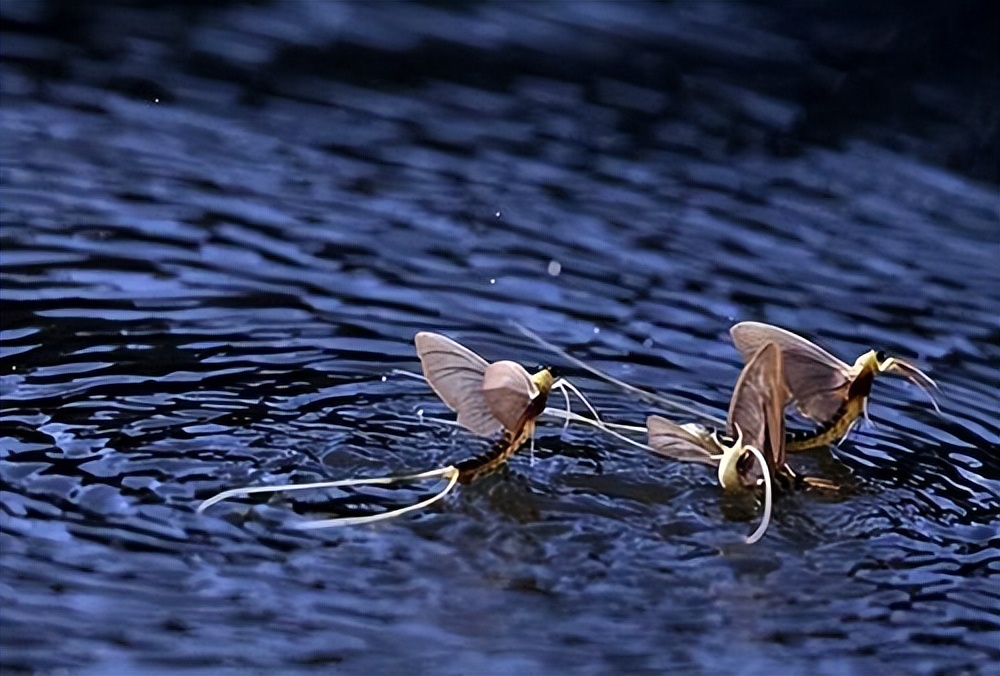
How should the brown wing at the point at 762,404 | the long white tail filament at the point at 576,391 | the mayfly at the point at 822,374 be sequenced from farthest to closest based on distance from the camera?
1. the mayfly at the point at 822,374
2. the long white tail filament at the point at 576,391
3. the brown wing at the point at 762,404

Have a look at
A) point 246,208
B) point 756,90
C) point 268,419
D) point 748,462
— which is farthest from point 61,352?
point 756,90

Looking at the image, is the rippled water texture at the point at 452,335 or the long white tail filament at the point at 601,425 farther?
the long white tail filament at the point at 601,425

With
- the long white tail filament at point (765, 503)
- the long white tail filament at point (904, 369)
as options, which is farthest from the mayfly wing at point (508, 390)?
the long white tail filament at point (904, 369)

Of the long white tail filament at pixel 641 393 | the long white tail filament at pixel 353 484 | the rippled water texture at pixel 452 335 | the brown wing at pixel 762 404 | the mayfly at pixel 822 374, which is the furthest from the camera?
the long white tail filament at pixel 641 393

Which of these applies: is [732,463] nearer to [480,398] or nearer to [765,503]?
[765,503]

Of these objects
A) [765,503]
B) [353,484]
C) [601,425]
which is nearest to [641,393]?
[601,425]

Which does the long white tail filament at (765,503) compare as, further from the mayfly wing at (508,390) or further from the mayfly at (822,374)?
the mayfly wing at (508,390)

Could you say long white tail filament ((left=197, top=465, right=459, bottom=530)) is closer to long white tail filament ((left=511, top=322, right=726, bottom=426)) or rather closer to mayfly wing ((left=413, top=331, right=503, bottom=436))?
mayfly wing ((left=413, top=331, right=503, bottom=436))
